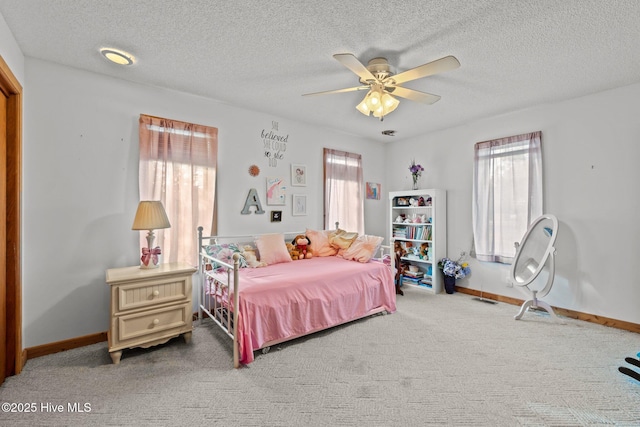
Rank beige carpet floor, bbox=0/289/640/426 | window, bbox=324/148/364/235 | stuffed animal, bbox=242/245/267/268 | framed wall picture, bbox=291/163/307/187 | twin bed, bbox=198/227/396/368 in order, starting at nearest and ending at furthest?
beige carpet floor, bbox=0/289/640/426
twin bed, bbox=198/227/396/368
stuffed animal, bbox=242/245/267/268
framed wall picture, bbox=291/163/307/187
window, bbox=324/148/364/235

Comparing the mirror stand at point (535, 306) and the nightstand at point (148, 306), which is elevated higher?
the nightstand at point (148, 306)

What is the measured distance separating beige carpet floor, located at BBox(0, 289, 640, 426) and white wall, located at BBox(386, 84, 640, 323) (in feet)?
1.51

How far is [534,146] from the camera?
3.48 metres

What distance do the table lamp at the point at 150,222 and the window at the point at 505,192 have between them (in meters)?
3.83

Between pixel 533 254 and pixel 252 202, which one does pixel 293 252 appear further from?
pixel 533 254

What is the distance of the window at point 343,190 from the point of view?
4344mm

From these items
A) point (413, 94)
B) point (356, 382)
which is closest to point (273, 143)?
point (413, 94)

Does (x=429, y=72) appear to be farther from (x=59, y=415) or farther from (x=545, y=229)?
(x=59, y=415)

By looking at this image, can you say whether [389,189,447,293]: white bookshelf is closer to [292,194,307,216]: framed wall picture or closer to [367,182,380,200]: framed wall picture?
[367,182,380,200]: framed wall picture

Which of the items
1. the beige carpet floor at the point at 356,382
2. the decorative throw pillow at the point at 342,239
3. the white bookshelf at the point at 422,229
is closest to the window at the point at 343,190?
the decorative throw pillow at the point at 342,239

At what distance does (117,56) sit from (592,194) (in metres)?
4.71

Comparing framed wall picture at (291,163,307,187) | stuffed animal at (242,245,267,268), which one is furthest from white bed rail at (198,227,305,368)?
framed wall picture at (291,163,307,187)

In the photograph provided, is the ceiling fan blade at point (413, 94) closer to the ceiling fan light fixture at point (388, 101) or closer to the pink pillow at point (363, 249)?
the ceiling fan light fixture at point (388, 101)

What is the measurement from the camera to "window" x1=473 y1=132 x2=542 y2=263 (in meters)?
3.51
